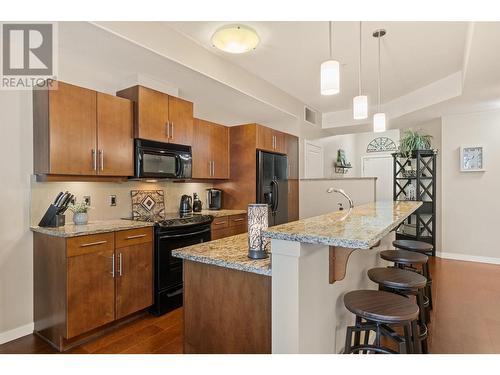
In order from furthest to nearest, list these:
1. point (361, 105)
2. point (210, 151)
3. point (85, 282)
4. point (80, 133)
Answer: point (210, 151) → point (361, 105) → point (80, 133) → point (85, 282)

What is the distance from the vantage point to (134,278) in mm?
2689

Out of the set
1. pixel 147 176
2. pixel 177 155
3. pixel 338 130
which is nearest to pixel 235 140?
pixel 177 155

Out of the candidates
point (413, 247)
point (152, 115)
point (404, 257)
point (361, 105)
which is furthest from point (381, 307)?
point (152, 115)

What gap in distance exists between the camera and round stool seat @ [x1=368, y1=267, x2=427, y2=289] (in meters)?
1.85

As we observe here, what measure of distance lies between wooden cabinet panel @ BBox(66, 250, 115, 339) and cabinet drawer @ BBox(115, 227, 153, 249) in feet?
0.40

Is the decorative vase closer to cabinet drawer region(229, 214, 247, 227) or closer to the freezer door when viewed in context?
cabinet drawer region(229, 214, 247, 227)

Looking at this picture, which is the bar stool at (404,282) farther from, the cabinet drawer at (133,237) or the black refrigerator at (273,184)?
the black refrigerator at (273,184)

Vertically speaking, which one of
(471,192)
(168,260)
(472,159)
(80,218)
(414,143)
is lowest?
(168,260)

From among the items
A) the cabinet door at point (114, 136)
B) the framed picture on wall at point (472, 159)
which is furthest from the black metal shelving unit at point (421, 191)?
the cabinet door at point (114, 136)

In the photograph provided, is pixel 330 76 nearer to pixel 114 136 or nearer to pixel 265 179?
pixel 114 136

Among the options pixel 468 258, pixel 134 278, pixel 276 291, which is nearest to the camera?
pixel 276 291

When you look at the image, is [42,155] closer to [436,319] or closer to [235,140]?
[235,140]

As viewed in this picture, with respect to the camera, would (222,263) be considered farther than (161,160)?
No

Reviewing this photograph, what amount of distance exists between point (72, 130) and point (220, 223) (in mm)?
1930
